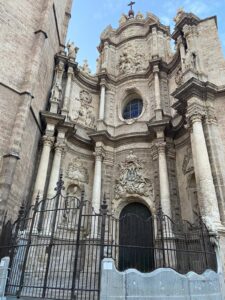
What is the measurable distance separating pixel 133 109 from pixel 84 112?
9.05 ft

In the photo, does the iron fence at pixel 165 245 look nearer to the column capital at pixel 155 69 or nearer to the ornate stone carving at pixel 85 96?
the ornate stone carving at pixel 85 96

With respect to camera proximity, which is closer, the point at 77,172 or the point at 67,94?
the point at 77,172

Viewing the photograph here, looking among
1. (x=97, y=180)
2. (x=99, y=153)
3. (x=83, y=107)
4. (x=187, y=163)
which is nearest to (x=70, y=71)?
(x=83, y=107)

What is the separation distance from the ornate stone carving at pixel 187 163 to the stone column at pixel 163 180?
2.53 ft

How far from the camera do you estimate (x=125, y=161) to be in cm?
1260

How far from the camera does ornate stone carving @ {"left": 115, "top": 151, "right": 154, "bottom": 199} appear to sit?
11.7 m

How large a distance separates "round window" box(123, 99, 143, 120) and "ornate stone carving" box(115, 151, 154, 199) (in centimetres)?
264

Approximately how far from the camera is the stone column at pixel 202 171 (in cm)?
788

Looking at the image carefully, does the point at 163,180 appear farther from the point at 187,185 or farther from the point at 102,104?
the point at 102,104

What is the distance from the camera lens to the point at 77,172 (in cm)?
1233

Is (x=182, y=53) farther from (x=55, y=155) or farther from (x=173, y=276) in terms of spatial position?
(x=173, y=276)

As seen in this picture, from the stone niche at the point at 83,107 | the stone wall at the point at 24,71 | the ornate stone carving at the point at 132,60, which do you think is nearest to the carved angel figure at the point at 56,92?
the stone wall at the point at 24,71

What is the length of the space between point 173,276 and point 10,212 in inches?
231

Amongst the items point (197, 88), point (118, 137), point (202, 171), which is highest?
point (197, 88)
